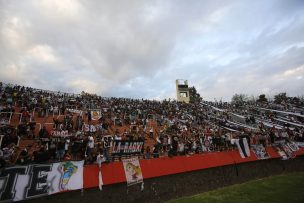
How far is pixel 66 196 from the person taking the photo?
11398 millimetres

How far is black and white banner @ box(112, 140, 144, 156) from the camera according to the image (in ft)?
48.8

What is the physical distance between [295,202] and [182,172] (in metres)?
6.84

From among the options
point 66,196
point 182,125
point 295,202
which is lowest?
point 295,202

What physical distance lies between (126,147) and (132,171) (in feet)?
5.74

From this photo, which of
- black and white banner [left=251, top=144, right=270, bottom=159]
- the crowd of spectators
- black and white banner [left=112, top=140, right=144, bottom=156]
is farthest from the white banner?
black and white banner [left=251, top=144, right=270, bottom=159]

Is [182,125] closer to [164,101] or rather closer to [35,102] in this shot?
[164,101]

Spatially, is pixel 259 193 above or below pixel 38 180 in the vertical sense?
below

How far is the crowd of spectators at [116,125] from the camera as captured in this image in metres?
14.9

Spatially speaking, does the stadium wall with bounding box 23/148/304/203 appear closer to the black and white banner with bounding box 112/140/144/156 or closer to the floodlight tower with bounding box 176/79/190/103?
the black and white banner with bounding box 112/140/144/156

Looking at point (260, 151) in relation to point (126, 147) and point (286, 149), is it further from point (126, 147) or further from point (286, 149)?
point (126, 147)

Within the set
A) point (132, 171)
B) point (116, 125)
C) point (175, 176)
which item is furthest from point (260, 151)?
point (116, 125)

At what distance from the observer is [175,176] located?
16.1 m

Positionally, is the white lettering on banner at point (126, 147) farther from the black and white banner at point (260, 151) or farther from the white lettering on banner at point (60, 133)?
the black and white banner at point (260, 151)

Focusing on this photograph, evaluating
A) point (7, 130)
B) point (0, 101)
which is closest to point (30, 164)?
point (7, 130)
